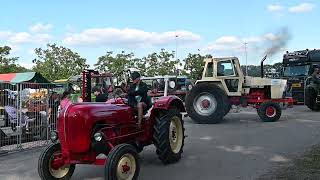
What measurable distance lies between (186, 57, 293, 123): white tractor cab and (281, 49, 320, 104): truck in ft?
25.1

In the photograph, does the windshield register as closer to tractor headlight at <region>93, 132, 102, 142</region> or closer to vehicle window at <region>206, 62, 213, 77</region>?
vehicle window at <region>206, 62, 213, 77</region>

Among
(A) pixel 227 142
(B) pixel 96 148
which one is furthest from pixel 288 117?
(B) pixel 96 148

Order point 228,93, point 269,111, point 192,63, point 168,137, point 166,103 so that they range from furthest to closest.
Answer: point 192,63, point 228,93, point 269,111, point 166,103, point 168,137

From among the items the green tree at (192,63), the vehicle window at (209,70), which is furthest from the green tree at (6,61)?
the vehicle window at (209,70)

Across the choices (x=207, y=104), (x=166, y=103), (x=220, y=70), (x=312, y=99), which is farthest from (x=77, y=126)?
(x=312, y=99)

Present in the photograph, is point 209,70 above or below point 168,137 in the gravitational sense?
above

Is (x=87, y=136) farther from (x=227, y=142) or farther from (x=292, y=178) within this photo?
(x=227, y=142)

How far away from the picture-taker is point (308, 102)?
21.2m

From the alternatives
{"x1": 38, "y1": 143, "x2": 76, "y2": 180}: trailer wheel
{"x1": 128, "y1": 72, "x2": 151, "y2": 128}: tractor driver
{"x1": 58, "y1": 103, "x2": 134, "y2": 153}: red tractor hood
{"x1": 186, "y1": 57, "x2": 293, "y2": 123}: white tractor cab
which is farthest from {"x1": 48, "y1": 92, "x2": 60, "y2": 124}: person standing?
{"x1": 186, "y1": 57, "x2": 293, "y2": 123}: white tractor cab

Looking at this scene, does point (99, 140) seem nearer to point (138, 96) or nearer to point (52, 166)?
point (52, 166)

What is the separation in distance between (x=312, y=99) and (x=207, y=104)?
6.74m

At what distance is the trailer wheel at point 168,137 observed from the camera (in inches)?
349

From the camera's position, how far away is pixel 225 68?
1731 cm

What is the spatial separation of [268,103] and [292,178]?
30.4 feet
